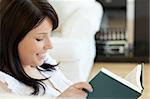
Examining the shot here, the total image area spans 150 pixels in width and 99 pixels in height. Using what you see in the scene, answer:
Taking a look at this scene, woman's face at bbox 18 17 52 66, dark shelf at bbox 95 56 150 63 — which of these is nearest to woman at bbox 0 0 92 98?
woman's face at bbox 18 17 52 66

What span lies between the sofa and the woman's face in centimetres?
51

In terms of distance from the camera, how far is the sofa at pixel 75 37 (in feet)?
5.33

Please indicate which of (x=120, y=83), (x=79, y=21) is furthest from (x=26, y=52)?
(x=79, y=21)

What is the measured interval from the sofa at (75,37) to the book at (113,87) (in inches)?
24.0

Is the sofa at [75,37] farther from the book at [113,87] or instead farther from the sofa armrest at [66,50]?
the book at [113,87]

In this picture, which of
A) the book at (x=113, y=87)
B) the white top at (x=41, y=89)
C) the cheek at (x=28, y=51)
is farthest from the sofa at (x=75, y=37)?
the book at (x=113, y=87)

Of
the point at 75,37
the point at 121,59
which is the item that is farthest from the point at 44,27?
the point at 121,59

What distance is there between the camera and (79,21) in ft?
6.24

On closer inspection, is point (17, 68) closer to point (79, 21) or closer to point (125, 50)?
point (79, 21)

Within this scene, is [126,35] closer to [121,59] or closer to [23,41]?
[121,59]

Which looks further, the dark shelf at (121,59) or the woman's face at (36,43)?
the dark shelf at (121,59)

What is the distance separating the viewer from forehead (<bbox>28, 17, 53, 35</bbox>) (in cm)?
84

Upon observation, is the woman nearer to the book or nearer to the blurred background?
the book

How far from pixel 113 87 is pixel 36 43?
0.70 feet
